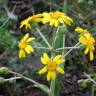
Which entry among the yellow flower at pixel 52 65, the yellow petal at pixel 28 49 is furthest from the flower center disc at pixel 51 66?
the yellow petal at pixel 28 49

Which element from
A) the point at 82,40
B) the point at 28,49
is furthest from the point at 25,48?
the point at 82,40

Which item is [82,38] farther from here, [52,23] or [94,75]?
[94,75]

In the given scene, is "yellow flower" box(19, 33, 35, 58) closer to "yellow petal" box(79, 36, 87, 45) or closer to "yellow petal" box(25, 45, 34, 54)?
"yellow petal" box(25, 45, 34, 54)

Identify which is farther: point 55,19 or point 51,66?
point 55,19

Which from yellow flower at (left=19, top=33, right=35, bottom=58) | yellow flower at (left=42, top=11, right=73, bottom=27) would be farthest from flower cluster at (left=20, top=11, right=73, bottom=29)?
yellow flower at (left=19, top=33, right=35, bottom=58)

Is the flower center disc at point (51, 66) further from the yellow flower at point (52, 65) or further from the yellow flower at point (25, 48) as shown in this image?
the yellow flower at point (25, 48)

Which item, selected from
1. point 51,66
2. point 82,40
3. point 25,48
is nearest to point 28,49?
point 25,48

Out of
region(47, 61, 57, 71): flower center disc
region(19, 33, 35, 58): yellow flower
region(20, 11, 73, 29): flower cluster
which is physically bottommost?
region(47, 61, 57, 71): flower center disc

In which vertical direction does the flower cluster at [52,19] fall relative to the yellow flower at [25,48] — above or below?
above

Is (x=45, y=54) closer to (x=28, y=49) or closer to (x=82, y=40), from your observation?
(x=28, y=49)

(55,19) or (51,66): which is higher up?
(55,19)

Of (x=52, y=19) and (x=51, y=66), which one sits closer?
(x=51, y=66)
